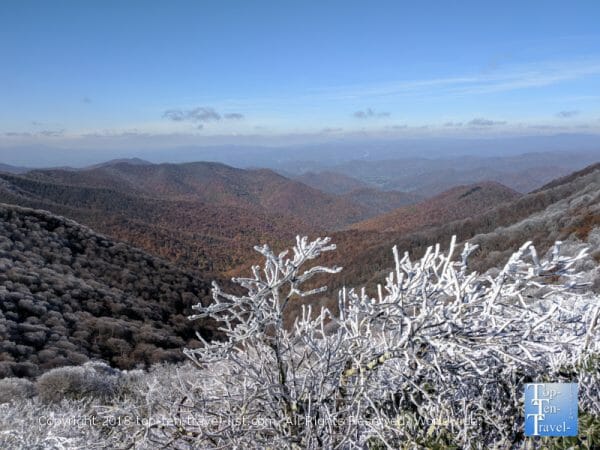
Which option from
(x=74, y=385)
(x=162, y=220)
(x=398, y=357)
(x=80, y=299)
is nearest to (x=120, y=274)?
(x=80, y=299)

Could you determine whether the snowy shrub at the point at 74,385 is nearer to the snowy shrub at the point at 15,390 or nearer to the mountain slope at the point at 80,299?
the snowy shrub at the point at 15,390

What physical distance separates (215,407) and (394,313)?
50.8 inches

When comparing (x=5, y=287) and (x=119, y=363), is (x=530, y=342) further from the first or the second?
(x=5, y=287)

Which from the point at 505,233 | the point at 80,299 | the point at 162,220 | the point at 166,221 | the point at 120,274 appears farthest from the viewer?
the point at 162,220

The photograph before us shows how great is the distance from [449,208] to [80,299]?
4622 inches

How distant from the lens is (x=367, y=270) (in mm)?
48031

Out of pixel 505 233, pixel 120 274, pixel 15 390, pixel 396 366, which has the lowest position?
→ pixel 120 274

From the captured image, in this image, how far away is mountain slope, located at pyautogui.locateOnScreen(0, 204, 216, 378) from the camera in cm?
1541

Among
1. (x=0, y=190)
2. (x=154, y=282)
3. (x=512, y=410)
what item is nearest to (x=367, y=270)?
(x=154, y=282)

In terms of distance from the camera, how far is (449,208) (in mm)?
125812

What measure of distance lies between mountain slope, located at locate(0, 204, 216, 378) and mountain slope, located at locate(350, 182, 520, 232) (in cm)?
8260

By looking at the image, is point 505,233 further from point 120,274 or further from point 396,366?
point 396,366

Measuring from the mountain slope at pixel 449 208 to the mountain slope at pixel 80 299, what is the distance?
82.6 m

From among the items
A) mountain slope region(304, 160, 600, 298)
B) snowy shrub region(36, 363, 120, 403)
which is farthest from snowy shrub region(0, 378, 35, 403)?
mountain slope region(304, 160, 600, 298)
